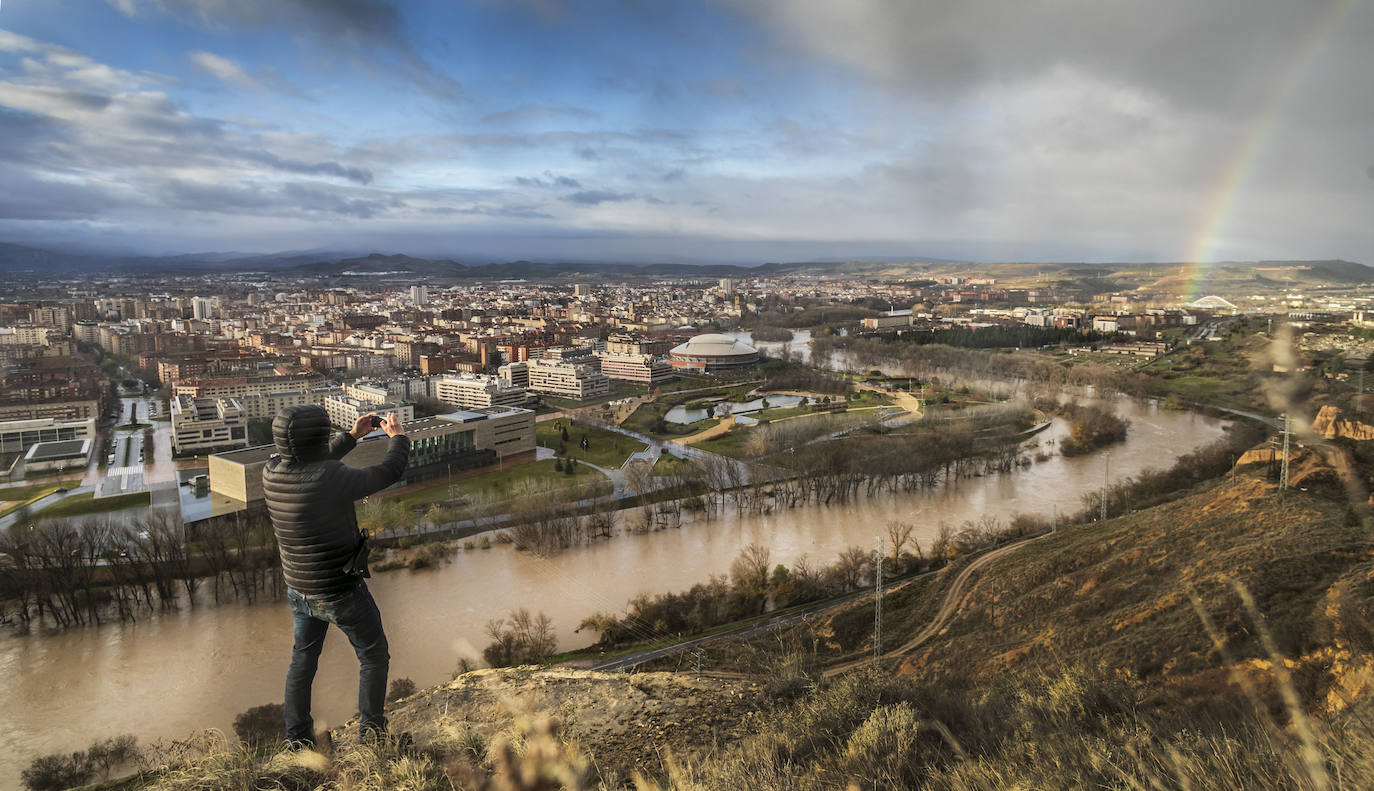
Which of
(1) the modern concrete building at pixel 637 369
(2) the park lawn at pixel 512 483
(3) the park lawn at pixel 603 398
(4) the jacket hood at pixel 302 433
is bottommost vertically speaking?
(2) the park lawn at pixel 512 483

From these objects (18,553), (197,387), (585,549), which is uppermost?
(197,387)

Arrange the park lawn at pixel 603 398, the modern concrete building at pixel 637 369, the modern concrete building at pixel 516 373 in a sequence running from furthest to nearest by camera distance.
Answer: the modern concrete building at pixel 637 369, the modern concrete building at pixel 516 373, the park lawn at pixel 603 398

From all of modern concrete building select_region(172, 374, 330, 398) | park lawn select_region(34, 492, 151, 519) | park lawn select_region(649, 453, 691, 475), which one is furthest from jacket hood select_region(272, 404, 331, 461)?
modern concrete building select_region(172, 374, 330, 398)

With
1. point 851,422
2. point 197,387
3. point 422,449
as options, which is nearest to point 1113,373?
point 851,422

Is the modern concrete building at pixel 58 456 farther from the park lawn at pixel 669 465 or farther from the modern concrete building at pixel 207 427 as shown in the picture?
the park lawn at pixel 669 465

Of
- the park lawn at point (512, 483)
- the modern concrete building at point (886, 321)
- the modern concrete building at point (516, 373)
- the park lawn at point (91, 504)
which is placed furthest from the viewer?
the modern concrete building at point (886, 321)

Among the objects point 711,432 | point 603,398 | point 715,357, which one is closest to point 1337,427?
point 711,432

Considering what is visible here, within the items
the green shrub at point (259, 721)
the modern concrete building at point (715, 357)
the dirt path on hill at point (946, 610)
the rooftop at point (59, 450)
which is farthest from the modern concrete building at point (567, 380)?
the green shrub at point (259, 721)

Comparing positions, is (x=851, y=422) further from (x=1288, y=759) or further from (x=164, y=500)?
(x=1288, y=759)
